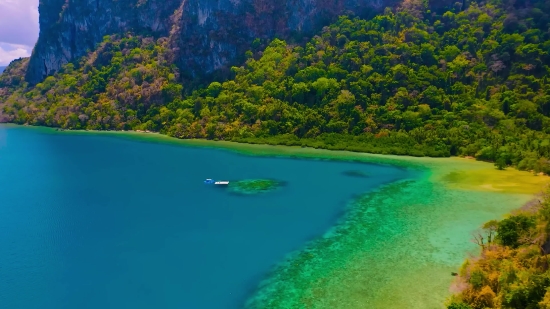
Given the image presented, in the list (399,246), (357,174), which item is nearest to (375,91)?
(357,174)

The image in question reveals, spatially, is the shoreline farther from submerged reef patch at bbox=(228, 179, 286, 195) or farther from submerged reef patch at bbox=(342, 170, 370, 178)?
submerged reef patch at bbox=(228, 179, 286, 195)

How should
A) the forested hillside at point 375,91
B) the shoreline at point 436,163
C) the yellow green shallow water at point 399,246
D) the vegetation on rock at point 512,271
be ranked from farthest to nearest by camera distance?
the forested hillside at point 375,91
the shoreline at point 436,163
the yellow green shallow water at point 399,246
the vegetation on rock at point 512,271

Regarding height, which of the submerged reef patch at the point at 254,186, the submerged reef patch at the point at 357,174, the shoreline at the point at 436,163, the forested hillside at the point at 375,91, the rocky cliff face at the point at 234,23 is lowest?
the submerged reef patch at the point at 254,186

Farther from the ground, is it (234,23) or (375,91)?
(234,23)

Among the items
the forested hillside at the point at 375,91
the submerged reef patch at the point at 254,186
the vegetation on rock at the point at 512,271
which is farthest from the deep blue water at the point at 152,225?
the forested hillside at the point at 375,91

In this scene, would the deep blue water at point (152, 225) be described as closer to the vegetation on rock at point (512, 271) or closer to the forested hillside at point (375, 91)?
the vegetation on rock at point (512, 271)

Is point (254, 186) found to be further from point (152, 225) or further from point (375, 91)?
point (375, 91)
